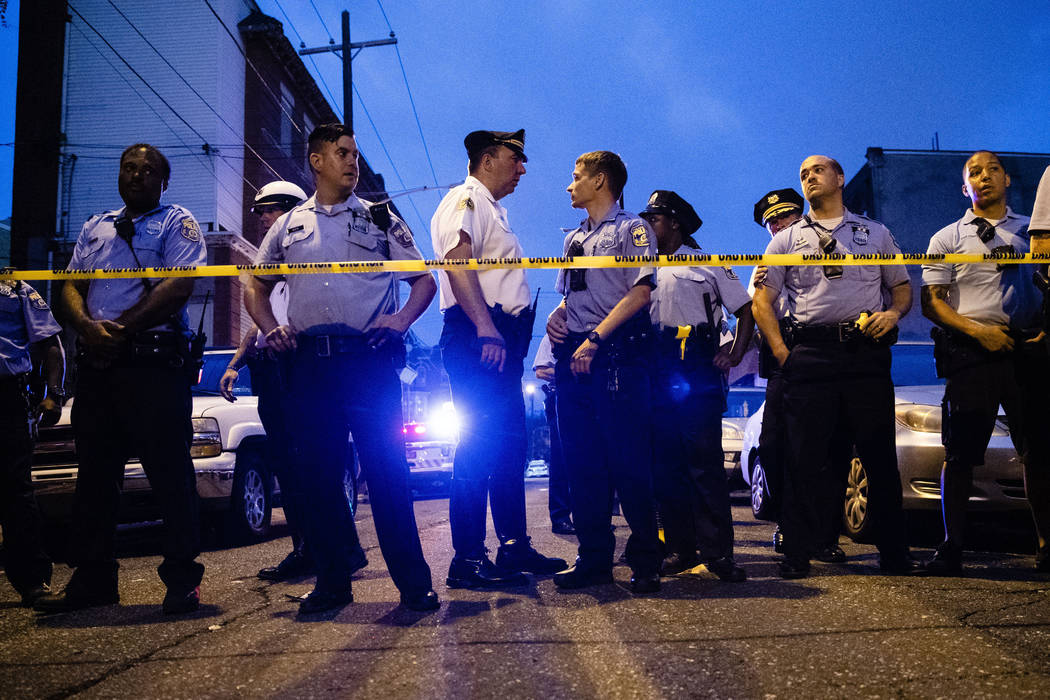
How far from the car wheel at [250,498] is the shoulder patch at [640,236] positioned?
13.8 feet

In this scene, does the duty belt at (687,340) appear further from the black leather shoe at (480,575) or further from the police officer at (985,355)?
the black leather shoe at (480,575)

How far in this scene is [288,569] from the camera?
193 inches

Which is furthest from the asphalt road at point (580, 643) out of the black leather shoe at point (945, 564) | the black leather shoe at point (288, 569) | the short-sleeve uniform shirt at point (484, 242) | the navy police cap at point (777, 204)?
→ the navy police cap at point (777, 204)

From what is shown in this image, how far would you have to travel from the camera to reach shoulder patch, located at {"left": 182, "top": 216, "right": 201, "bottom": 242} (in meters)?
4.17

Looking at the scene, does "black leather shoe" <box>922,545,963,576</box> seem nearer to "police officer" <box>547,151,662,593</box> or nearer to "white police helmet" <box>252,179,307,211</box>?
"police officer" <box>547,151,662,593</box>

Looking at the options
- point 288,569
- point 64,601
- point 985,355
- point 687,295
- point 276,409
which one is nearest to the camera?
point 64,601

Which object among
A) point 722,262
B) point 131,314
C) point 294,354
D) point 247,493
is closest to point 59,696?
point 294,354

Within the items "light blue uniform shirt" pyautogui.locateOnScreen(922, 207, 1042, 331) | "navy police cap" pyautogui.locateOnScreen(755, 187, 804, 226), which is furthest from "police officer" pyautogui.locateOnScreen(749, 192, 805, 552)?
"light blue uniform shirt" pyautogui.locateOnScreen(922, 207, 1042, 331)

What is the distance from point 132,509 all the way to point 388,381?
11.5 ft

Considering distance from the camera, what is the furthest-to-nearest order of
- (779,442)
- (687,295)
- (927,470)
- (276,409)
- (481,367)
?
(779,442), (927,470), (276,409), (687,295), (481,367)

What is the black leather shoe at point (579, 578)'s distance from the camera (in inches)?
158

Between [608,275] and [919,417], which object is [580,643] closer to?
[608,275]

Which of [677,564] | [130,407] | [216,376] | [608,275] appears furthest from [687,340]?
[216,376]

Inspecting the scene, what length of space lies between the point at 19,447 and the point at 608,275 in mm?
2931
